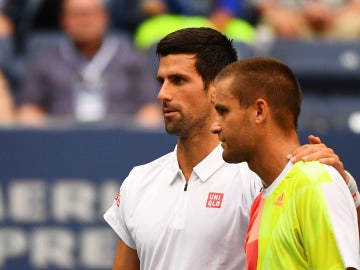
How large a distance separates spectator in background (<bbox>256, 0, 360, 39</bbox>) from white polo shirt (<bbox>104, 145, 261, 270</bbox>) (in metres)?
5.96

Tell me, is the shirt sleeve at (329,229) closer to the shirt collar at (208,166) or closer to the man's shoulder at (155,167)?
the shirt collar at (208,166)

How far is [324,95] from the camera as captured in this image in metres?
9.90

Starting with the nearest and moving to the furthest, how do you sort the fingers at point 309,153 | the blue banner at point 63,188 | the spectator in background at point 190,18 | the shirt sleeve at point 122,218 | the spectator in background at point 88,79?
the fingers at point 309,153 → the shirt sleeve at point 122,218 → the blue banner at point 63,188 → the spectator in background at point 88,79 → the spectator in background at point 190,18

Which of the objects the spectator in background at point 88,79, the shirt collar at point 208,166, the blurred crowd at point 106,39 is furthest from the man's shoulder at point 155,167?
the spectator in background at point 88,79

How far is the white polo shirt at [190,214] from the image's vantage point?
4.31 metres

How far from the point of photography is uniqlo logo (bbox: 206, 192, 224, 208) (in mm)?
4371

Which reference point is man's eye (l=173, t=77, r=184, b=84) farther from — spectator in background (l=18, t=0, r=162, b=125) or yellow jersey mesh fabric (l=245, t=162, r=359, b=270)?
spectator in background (l=18, t=0, r=162, b=125)

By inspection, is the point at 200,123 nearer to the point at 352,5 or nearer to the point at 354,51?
the point at 354,51

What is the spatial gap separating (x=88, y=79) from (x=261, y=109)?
5.09 metres

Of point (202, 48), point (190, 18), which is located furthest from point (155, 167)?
point (190, 18)

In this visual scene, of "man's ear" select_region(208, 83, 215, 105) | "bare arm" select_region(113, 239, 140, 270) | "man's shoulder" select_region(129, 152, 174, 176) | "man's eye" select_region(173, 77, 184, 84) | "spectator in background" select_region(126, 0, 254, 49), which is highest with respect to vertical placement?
"spectator in background" select_region(126, 0, 254, 49)

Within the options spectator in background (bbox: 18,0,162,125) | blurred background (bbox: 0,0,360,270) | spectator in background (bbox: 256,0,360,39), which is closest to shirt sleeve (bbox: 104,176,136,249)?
blurred background (bbox: 0,0,360,270)

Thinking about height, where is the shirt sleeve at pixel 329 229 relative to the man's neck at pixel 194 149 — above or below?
below

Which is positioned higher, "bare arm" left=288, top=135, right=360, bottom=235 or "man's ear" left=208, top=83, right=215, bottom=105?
"man's ear" left=208, top=83, right=215, bottom=105
